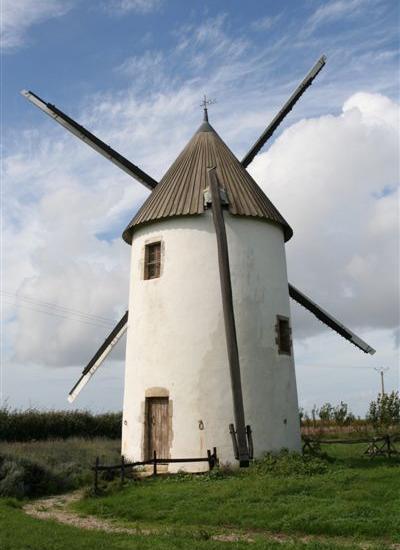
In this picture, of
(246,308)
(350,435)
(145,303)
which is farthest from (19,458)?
(350,435)

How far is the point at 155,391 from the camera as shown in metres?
14.7

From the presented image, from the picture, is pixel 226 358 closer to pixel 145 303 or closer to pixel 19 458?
pixel 145 303

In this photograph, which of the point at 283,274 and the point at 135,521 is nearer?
the point at 135,521

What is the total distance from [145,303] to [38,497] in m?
5.15

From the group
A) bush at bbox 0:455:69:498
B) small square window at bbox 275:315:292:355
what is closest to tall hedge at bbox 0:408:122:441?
bush at bbox 0:455:69:498

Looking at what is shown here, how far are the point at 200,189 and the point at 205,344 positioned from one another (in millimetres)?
4060

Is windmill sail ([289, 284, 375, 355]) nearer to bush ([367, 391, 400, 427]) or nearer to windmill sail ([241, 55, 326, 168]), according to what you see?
windmill sail ([241, 55, 326, 168])

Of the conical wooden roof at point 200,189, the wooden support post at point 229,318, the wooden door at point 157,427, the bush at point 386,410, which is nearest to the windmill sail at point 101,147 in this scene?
the conical wooden roof at point 200,189

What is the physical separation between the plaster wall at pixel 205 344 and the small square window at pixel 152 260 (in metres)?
0.15

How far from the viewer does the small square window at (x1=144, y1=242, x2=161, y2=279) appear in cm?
1590

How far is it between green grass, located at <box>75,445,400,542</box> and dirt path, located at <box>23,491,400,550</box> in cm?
24

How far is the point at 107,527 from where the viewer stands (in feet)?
32.1

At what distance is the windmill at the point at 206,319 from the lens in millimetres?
14281

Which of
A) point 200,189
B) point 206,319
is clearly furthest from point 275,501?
point 200,189
